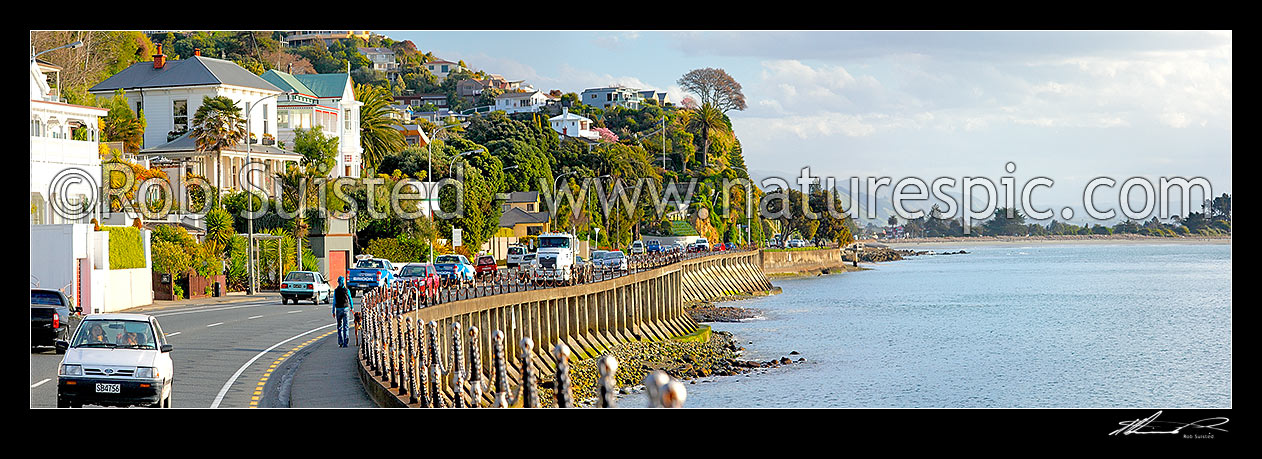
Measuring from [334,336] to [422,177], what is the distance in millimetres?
53812

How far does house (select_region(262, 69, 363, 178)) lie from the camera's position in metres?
86.4

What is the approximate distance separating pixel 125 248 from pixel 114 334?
30.4 meters

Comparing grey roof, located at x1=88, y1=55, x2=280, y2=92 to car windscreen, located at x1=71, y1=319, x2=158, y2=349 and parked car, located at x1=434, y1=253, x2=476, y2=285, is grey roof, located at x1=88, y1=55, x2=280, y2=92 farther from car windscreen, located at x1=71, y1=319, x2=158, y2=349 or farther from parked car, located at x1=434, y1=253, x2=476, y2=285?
car windscreen, located at x1=71, y1=319, x2=158, y2=349

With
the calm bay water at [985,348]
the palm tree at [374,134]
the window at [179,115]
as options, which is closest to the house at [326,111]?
the palm tree at [374,134]

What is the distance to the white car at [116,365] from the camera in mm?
18828

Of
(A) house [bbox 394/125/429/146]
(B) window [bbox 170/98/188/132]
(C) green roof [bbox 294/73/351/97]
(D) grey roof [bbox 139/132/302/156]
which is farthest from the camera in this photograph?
(A) house [bbox 394/125/429/146]

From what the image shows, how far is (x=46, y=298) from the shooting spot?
2958cm

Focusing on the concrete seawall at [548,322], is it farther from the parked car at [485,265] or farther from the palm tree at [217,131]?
the palm tree at [217,131]

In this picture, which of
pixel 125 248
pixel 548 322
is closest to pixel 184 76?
pixel 125 248

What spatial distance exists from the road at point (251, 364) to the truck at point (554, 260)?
1006 centimetres
